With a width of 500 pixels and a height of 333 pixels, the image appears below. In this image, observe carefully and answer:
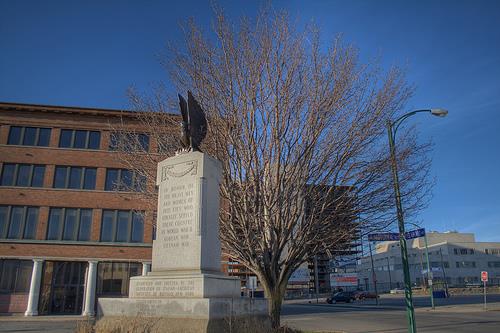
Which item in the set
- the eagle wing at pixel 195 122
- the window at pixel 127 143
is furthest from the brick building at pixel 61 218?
the eagle wing at pixel 195 122

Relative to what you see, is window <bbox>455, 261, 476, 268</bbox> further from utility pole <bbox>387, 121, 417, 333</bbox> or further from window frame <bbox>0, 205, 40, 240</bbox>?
utility pole <bbox>387, 121, 417, 333</bbox>

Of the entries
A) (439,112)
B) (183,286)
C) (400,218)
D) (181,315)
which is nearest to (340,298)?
(439,112)

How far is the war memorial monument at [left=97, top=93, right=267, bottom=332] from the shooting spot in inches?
281

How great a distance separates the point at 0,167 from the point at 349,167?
31.3 metres

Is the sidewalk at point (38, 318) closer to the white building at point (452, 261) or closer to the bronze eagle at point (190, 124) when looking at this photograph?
the bronze eagle at point (190, 124)

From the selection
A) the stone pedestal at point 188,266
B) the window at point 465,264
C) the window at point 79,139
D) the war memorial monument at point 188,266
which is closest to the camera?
the war memorial monument at point 188,266

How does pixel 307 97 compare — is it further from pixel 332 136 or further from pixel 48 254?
pixel 48 254

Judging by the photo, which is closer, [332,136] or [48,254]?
[332,136]

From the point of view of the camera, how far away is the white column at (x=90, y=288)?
3123cm

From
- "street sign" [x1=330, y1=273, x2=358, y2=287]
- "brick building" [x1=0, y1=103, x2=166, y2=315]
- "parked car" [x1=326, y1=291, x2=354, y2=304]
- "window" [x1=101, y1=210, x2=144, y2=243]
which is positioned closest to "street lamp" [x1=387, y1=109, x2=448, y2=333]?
"brick building" [x1=0, y1=103, x2=166, y2=315]

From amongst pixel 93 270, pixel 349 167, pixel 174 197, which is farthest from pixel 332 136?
pixel 93 270

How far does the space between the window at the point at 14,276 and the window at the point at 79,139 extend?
9.88 metres

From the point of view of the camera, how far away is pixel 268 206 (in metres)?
11.2

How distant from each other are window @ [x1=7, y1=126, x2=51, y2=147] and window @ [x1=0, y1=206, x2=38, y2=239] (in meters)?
5.47
